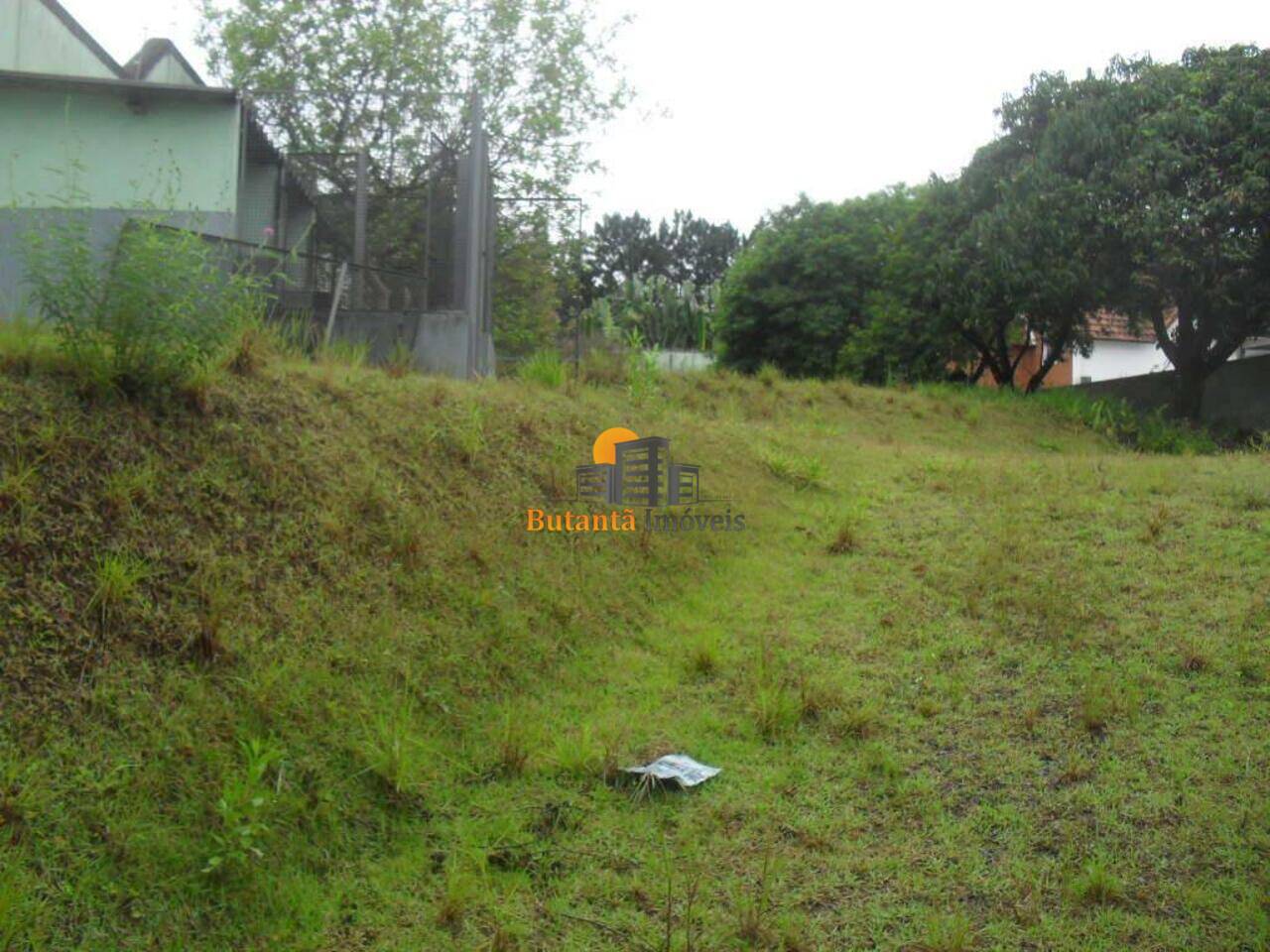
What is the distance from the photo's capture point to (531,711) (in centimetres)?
532

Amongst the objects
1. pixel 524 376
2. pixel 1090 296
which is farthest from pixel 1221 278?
pixel 524 376

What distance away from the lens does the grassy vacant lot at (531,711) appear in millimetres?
3809

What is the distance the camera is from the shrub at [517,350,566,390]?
9.84m

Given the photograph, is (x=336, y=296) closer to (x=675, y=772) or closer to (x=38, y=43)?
(x=675, y=772)

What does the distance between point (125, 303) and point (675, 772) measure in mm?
3332

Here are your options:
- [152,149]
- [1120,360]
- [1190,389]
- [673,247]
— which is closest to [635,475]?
[152,149]

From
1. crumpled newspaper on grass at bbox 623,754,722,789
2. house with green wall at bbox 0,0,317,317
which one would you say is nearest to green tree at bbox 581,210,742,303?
house with green wall at bbox 0,0,317,317

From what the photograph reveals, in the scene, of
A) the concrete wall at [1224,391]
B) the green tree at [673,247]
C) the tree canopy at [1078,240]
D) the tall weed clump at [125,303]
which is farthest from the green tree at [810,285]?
the green tree at [673,247]

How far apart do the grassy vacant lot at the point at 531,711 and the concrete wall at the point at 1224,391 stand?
12949 mm

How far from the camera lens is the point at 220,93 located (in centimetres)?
1164

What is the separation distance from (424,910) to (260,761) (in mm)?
811

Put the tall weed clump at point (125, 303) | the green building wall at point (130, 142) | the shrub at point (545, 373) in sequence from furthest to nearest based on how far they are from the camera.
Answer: the green building wall at point (130, 142), the shrub at point (545, 373), the tall weed clump at point (125, 303)

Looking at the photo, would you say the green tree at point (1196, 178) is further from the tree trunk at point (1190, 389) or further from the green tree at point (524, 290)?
the green tree at point (524, 290)

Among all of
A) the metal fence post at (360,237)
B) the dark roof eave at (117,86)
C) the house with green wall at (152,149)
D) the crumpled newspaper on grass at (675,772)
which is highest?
the dark roof eave at (117,86)
